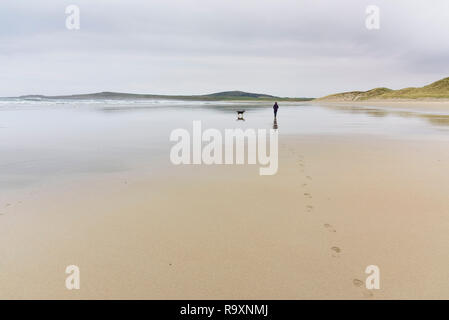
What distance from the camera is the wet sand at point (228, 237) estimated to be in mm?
3309

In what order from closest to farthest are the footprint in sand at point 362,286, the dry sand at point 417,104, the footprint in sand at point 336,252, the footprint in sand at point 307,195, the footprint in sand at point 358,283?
1. the footprint in sand at point 362,286
2. the footprint in sand at point 358,283
3. the footprint in sand at point 336,252
4. the footprint in sand at point 307,195
5. the dry sand at point 417,104

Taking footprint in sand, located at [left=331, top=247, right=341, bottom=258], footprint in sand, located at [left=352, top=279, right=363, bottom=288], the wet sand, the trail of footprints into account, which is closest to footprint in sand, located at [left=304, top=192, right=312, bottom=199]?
the trail of footprints

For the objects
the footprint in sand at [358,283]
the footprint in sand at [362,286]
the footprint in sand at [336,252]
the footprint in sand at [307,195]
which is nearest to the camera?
the footprint in sand at [362,286]

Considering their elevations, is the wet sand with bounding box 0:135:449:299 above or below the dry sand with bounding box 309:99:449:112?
below

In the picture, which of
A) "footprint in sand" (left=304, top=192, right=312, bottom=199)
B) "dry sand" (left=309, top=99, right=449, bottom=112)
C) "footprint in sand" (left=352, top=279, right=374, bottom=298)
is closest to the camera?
"footprint in sand" (left=352, top=279, right=374, bottom=298)

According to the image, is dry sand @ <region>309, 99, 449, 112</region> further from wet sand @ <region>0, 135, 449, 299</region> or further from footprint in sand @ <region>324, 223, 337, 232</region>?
footprint in sand @ <region>324, 223, 337, 232</region>

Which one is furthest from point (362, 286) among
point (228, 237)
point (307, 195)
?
point (307, 195)

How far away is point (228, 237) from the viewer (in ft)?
14.4

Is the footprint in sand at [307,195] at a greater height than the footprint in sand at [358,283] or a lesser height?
greater

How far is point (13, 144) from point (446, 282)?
569 inches

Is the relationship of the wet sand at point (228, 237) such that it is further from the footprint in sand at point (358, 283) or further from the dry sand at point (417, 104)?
the dry sand at point (417, 104)

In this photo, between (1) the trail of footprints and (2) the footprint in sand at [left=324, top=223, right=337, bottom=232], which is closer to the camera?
(1) the trail of footprints

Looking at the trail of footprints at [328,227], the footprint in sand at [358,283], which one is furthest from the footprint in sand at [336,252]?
the footprint in sand at [358,283]

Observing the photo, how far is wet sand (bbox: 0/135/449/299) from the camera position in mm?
3309
